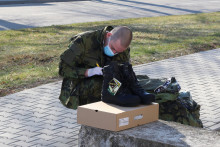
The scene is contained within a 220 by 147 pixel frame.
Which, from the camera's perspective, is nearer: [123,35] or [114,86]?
[114,86]

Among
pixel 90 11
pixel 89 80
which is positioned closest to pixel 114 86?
pixel 89 80

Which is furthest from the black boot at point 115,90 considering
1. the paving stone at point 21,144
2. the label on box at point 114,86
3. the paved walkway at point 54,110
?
the paving stone at point 21,144

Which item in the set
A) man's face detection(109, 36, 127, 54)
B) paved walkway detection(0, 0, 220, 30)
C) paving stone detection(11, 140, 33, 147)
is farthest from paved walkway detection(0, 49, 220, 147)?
paved walkway detection(0, 0, 220, 30)

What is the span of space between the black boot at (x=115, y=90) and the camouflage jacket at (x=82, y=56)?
482mm

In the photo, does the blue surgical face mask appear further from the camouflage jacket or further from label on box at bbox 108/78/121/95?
label on box at bbox 108/78/121/95

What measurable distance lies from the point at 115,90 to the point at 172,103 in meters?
0.96

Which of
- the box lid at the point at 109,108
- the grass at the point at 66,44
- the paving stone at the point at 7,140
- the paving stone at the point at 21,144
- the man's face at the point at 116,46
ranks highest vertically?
the man's face at the point at 116,46

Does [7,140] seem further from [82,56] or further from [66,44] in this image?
[66,44]

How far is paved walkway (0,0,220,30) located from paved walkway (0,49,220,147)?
258 inches

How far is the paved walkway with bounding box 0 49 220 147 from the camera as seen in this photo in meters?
5.27

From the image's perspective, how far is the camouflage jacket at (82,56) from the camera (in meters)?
4.89

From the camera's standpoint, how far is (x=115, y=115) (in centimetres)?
404

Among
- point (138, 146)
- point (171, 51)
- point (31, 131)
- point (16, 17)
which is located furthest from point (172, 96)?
point (16, 17)

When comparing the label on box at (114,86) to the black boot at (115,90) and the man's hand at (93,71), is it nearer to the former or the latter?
the black boot at (115,90)
